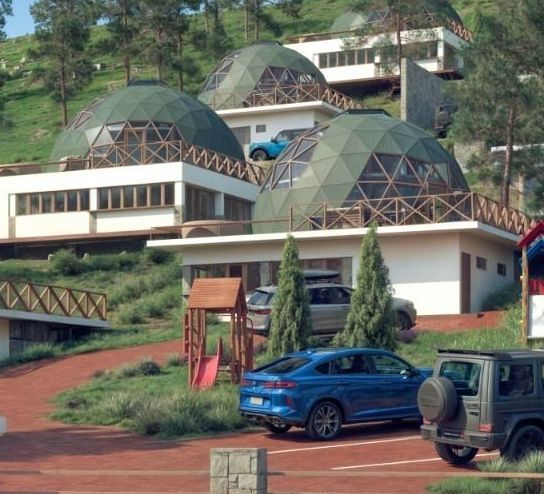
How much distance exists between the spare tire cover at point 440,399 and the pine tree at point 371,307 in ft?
34.7

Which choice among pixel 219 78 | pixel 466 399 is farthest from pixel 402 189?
pixel 219 78

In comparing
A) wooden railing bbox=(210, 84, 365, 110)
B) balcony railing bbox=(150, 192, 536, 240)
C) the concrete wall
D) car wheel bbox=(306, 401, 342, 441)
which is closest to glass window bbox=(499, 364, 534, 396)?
car wheel bbox=(306, 401, 342, 441)

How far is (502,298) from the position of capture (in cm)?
3947

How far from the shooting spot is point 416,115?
65250 mm

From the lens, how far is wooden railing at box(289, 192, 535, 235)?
3841cm

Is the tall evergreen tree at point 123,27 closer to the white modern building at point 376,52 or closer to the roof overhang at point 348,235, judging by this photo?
the white modern building at point 376,52

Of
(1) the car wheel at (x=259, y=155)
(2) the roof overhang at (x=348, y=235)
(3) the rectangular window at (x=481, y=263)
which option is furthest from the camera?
(1) the car wheel at (x=259, y=155)

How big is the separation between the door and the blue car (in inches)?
628

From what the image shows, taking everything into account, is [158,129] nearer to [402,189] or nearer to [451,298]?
[402,189]

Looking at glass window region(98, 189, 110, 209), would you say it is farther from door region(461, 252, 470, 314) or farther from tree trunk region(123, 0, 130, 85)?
tree trunk region(123, 0, 130, 85)

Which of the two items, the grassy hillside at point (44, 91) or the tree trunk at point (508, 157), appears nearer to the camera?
the tree trunk at point (508, 157)

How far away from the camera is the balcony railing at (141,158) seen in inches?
2004

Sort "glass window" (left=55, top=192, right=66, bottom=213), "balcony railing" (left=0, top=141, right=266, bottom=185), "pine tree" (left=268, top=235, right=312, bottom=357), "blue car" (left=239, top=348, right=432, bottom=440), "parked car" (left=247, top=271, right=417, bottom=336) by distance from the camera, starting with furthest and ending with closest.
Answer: "glass window" (left=55, top=192, right=66, bottom=213)
"balcony railing" (left=0, top=141, right=266, bottom=185)
"parked car" (left=247, top=271, right=417, bottom=336)
"pine tree" (left=268, top=235, right=312, bottom=357)
"blue car" (left=239, top=348, right=432, bottom=440)

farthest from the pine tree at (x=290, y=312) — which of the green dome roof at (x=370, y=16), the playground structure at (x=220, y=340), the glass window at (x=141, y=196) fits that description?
the green dome roof at (x=370, y=16)
